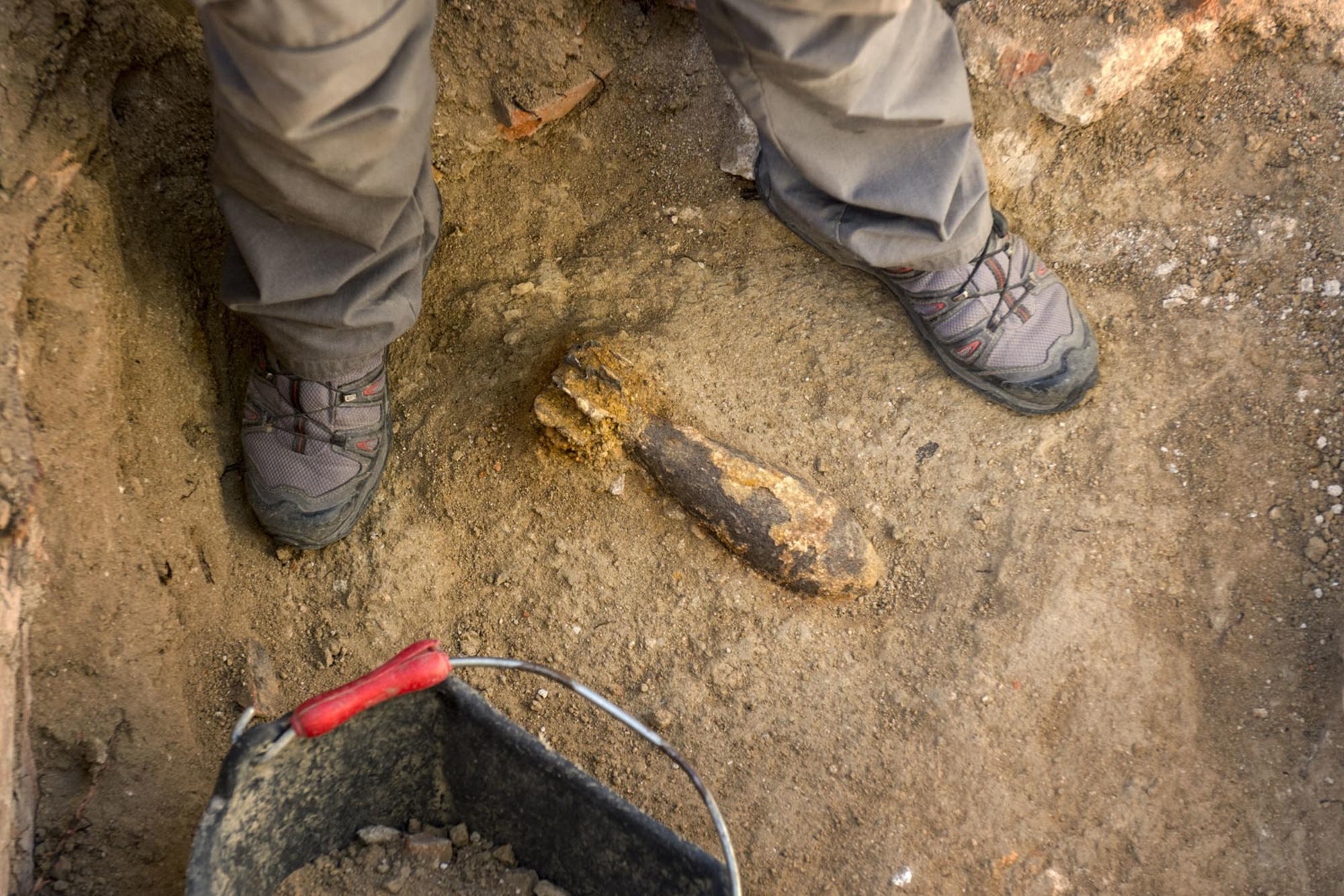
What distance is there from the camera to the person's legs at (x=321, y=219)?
1306 mm

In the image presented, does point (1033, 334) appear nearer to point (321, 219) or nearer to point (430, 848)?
point (321, 219)

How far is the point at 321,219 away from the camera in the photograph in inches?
60.5

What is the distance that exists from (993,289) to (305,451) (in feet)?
4.93

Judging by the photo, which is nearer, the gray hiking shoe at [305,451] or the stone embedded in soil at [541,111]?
the gray hiking shoe at [305,451]

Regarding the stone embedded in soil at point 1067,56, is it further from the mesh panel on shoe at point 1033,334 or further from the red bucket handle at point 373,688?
the red bucket handle at point 373,688

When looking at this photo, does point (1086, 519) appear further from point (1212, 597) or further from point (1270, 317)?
point (1270, 317)

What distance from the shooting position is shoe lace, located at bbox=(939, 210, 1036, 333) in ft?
6.42

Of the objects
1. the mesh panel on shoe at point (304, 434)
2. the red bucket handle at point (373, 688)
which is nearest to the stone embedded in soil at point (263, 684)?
the mesh panel on shoe at point (304, 434)

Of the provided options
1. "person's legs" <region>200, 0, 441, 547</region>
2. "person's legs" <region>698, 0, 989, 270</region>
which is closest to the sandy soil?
"person's legs" <region>200, 0, 441, 547</region>

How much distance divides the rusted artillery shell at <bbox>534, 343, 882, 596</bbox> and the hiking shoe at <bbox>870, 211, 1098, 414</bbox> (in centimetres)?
44

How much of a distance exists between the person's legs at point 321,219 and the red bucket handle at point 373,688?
0.72 m

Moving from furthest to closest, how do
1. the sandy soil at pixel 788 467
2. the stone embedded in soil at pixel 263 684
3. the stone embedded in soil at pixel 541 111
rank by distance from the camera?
the stone embedded in soil at pixel 541 111 → the stone embedded in soil at pixel 263 684 → the sandy soil at pixel 788 467

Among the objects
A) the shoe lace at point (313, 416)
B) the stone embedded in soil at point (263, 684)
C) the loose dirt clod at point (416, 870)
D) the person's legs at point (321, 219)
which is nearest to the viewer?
the person's legs at point (321, 219)

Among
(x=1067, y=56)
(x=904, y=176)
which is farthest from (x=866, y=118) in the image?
(x=1067, y=56)
